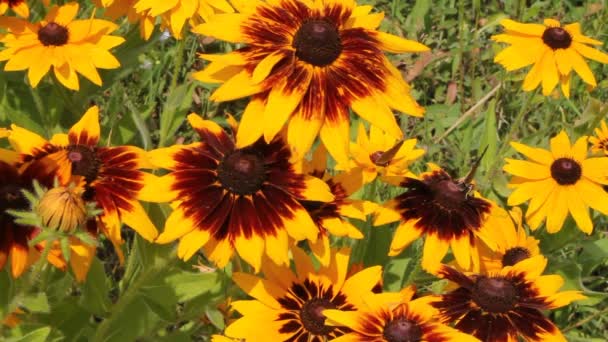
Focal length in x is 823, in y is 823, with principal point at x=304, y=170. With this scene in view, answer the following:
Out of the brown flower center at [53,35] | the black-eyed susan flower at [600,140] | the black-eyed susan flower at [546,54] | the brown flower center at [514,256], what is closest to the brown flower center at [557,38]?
the black-eyed susan flower at [546,54]

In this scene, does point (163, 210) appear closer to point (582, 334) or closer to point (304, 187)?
point (304, 187)

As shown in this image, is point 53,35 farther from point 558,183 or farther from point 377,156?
point 558,183

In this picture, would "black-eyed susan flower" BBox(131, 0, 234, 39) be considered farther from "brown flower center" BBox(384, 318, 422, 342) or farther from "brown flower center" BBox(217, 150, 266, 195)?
"brown flower center" BBox(384, 318, 422, 342)

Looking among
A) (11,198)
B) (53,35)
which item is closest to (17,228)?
(11,198)

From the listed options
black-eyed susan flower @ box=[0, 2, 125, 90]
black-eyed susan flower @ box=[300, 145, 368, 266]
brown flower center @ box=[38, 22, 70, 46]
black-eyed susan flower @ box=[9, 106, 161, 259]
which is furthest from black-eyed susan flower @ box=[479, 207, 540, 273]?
brown flower center @ box=[38, 22, 70, 46]

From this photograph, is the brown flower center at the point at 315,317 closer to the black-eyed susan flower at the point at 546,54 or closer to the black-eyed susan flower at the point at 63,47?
the black-eyed susan flower at the point at 63,47
